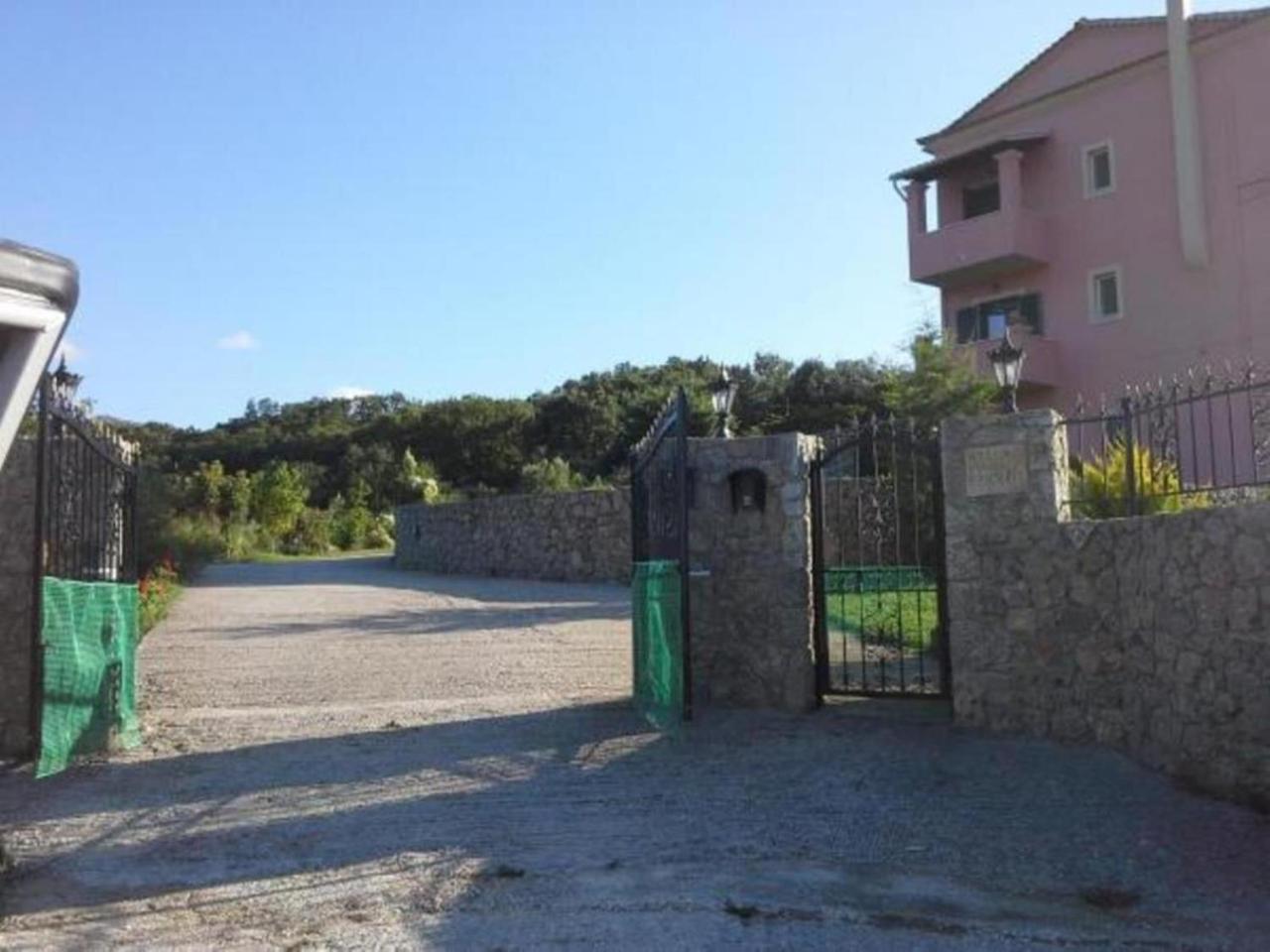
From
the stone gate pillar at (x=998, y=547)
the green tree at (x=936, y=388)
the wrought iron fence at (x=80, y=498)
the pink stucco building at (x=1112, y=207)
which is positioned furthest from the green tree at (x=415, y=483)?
the stone gate pillar at (x=998, y=547)

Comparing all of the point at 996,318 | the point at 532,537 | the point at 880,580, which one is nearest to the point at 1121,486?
the point at 880,580

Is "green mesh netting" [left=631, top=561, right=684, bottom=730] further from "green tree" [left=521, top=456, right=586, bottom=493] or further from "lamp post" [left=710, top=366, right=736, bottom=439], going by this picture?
"green tree" [left=521, top=456, right=586, bottom=493]

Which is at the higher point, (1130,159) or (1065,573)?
(1130,159)

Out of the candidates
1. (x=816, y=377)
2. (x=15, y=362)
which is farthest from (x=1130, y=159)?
(x=15, y=362)

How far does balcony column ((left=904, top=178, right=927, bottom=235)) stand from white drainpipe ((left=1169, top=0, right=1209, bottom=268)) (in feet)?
21.9

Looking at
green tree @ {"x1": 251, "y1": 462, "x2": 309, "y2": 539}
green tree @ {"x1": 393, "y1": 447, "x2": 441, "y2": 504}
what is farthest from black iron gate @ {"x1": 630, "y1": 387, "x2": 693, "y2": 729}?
green tree @ {"x1": 393, "y1": 447, "x2": 441, "y2": 504}

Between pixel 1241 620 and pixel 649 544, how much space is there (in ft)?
17.2

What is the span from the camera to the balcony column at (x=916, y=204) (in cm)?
3259

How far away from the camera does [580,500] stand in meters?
25.6

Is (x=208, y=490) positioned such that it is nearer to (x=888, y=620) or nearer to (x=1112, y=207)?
(x=1112, y=207)

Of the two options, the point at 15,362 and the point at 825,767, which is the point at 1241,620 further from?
the point at 15,362

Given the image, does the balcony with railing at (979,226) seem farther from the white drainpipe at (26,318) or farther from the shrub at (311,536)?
the white drainpipe at (26,318)

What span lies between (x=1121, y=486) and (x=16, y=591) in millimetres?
7792

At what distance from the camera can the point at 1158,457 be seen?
8.54 meters
